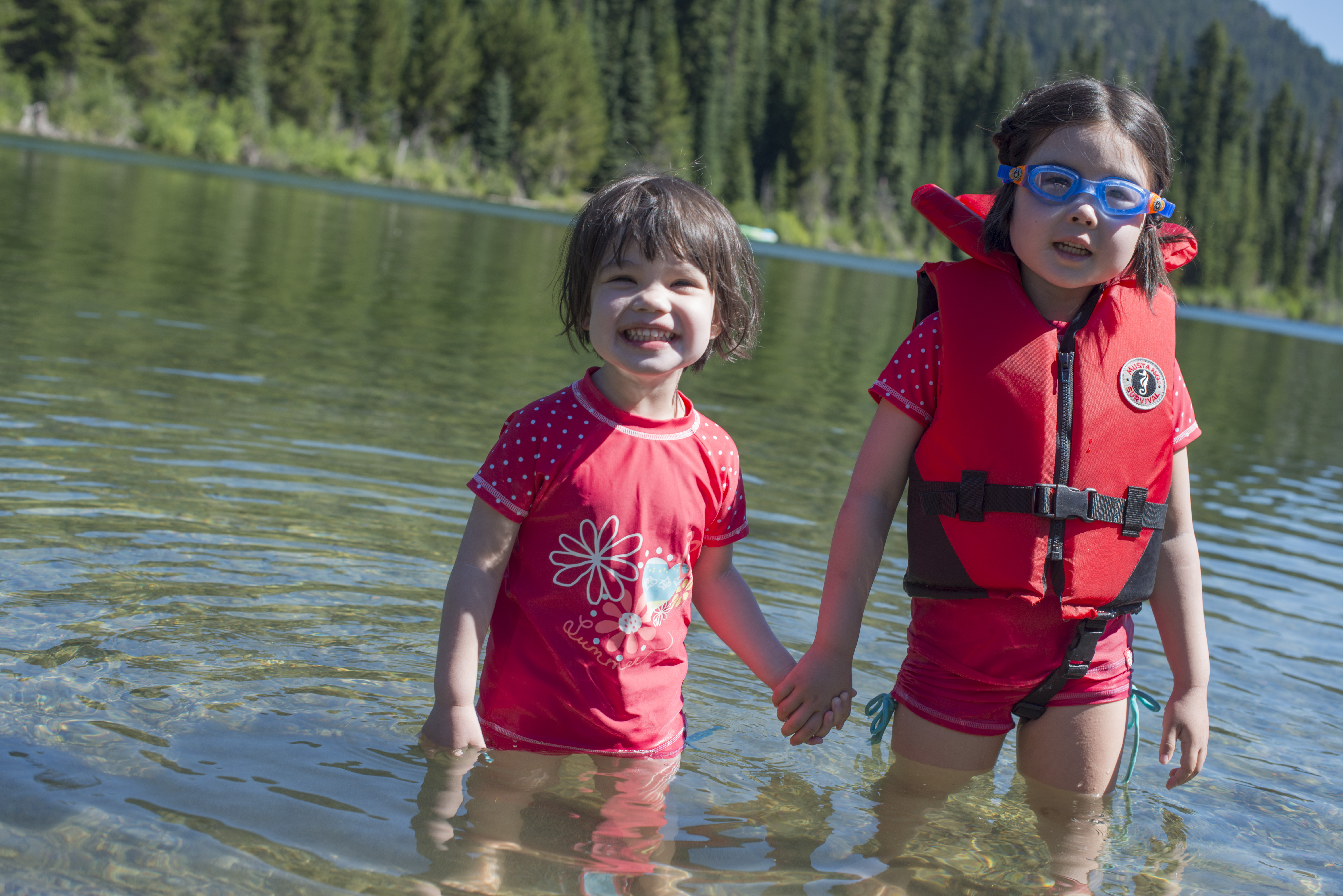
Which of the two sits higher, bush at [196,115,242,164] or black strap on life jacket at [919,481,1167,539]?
bush at [196,115,242,164]

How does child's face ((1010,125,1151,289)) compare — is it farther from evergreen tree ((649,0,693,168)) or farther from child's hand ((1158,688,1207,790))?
evergreen tree ((649,0,693,168))

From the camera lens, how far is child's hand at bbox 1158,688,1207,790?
297 centimetres

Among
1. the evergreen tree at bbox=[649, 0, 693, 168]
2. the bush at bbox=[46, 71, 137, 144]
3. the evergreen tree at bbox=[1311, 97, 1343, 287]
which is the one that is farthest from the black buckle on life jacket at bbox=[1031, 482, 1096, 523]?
the evergreen tree at bbox=[1311, 97, 1343, 287]

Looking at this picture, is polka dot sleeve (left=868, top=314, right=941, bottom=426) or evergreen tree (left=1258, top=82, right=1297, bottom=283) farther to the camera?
evergreen tree (left=1258, top=82, right=1297, bottom=283)

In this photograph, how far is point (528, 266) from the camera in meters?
23.5

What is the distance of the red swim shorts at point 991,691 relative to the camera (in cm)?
289

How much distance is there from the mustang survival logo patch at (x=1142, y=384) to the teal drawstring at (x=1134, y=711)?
0.70 meters

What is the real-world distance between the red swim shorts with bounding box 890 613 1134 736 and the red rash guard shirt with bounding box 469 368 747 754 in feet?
2.14

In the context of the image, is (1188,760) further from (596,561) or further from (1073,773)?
(596,561)

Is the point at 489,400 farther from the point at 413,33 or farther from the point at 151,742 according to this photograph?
the point at 413,33

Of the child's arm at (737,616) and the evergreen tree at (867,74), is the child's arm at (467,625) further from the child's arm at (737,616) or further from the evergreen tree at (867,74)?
the evergreen tree at (867,74)

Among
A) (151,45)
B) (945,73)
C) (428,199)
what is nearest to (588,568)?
(428,199)

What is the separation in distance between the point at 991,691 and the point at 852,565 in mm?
450

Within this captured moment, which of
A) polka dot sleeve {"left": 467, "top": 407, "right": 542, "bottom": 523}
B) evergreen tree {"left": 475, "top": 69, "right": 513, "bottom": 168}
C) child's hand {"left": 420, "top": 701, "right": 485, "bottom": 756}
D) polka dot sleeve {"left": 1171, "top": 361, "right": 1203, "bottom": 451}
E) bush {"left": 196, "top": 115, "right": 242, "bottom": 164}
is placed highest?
evergreen tree {"left": 475, "top": 69, "right": 513, "bottom": 168}
